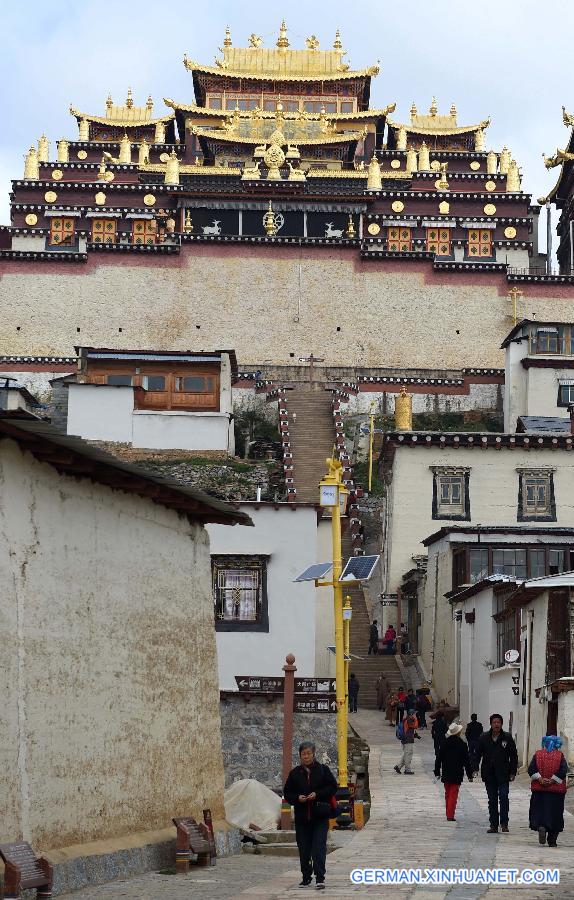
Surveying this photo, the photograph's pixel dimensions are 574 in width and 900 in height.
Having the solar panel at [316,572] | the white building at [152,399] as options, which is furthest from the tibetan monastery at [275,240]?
the solar panel at [316,572]

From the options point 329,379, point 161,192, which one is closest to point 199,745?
point 329,379

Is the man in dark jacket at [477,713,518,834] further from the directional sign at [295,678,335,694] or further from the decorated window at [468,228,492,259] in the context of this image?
the decorated window at [468,228,492,259]

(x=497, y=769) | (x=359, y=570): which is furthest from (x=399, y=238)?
(x=497, y=769)

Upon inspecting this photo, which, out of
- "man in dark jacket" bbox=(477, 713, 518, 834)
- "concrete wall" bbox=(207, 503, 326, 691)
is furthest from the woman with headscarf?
"concrete wall" bbox=(207, 503, 326, 691)

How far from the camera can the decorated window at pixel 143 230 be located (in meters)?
69.9

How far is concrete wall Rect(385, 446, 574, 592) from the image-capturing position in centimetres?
4450

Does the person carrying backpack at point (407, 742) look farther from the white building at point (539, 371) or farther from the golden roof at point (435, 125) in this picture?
the golden roof at point (435, 125)

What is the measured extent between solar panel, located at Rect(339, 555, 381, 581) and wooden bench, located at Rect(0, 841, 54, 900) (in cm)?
909

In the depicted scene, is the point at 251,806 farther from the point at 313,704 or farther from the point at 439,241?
the point at 439,241

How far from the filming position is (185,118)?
79438 millimetres

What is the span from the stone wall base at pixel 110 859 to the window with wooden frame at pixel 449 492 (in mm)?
28512

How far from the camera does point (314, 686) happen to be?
87.2 feet

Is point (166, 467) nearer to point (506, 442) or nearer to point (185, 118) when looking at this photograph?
point (506, 442)

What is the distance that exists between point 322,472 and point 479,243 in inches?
988
